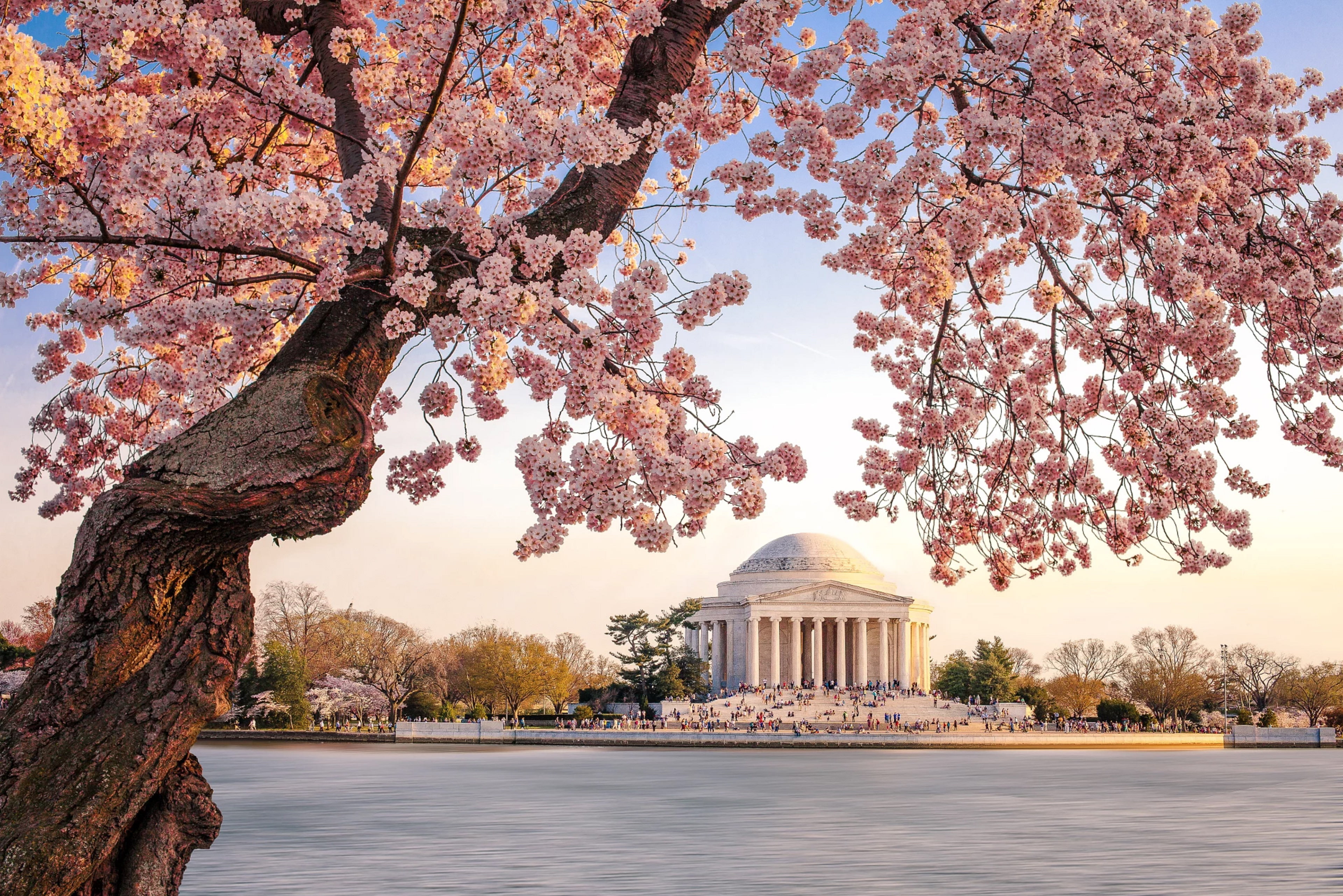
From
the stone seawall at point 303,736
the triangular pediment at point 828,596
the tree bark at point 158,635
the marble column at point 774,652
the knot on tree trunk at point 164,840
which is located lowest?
the stone seawall at point 303,736

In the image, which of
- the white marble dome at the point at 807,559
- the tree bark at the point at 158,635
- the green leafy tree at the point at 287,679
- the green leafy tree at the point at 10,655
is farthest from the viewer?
the white marble dome at the point at 807,559

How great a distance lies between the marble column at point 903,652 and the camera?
3733 inches

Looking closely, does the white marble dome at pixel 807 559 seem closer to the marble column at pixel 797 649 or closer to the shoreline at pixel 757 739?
the marble column at pixel 797 649

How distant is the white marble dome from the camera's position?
98.9 meters

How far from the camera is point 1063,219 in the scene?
278 inches

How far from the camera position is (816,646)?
94375 millimetres

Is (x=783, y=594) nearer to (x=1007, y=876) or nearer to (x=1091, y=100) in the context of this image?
(x=1007, y=876)

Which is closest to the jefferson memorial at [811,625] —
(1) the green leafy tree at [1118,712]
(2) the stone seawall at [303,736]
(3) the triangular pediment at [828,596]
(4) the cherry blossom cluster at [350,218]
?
(3) the triangular pediment at [828,596]

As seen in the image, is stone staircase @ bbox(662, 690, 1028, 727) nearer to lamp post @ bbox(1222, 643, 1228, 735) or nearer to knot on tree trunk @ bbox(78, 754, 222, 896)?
lamp post @ bbox(1222, 643, 1228, 735)

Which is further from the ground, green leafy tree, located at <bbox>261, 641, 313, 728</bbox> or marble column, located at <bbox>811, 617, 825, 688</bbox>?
marble column, located at <bbox>811, 617, 825, 688</bbox>

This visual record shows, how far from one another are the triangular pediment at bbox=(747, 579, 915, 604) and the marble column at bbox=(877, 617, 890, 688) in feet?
5.93

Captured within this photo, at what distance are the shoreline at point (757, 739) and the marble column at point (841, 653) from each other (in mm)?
29961

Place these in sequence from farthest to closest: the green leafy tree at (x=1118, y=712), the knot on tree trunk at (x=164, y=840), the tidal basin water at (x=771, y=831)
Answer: the green leafy tree at (x=1118, y=712)
the tidal basin water at (x=771, y=831)
the knot on tree trunk at (x=164, y=840)

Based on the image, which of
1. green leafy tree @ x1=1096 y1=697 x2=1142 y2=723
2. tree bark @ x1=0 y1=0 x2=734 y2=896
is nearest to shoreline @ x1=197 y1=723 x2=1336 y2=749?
green leafy tree @ x1=1096 y1=697 x2=1142 y2=723
